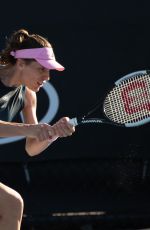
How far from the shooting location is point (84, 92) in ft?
17.9

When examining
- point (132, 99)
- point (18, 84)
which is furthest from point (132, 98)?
point (18, 84)

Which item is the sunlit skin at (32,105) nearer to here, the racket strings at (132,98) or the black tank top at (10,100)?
the black tank top at (10,100)

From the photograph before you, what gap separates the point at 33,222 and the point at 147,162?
979mm

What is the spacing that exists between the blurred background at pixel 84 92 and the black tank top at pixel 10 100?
1513mm

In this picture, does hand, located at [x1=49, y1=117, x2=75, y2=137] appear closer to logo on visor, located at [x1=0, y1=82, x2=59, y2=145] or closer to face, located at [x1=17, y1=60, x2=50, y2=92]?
face, located at [x1=17, y1=60, x2=50, y2=92]

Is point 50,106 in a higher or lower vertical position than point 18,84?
lower

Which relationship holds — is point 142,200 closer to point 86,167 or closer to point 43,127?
point 86,167

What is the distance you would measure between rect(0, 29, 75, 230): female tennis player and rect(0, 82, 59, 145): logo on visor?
1519 millimetres

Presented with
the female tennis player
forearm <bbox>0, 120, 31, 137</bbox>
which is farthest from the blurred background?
forearm <bbox>0, 120, 31, 137</bbox>

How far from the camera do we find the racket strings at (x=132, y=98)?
4242 millimetres

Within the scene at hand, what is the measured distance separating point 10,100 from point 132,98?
32.8 inches

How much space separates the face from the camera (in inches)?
144

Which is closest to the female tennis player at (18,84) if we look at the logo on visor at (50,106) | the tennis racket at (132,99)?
the tennis racket at (132,99)

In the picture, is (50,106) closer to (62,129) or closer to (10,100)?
(10,100)
